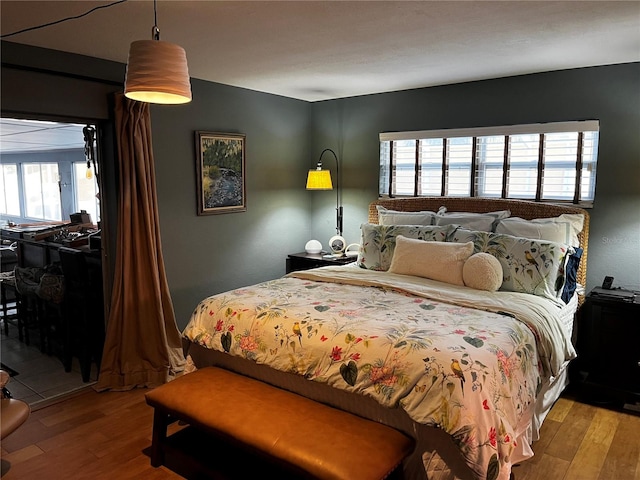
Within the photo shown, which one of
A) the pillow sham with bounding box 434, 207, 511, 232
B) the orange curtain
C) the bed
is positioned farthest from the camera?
the pillow sham with bounding box 434, 207, 511, 232

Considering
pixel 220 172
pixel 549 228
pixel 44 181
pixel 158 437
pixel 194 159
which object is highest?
pixel 194 159

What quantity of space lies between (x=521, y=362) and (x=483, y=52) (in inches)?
78.9

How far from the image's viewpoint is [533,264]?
3143 mm

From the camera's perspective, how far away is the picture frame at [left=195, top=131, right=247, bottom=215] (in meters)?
4.08

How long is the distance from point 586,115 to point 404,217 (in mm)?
1563

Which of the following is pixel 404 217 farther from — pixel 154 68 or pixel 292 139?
pixel 154 68

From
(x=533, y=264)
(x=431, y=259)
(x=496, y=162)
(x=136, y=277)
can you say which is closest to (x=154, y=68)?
(x=136, y=277)

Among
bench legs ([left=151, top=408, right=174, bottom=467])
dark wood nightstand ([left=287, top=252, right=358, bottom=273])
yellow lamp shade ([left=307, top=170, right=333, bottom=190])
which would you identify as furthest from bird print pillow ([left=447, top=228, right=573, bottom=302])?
bench legs ([left=151, top=408, right=174, bottom=467])

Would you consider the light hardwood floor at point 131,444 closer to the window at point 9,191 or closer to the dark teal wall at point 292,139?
the dark teal wall at point 292,139

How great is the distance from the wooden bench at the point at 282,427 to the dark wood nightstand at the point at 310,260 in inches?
79.4

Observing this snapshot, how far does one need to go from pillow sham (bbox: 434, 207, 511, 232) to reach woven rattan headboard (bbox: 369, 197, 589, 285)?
0.08 meters

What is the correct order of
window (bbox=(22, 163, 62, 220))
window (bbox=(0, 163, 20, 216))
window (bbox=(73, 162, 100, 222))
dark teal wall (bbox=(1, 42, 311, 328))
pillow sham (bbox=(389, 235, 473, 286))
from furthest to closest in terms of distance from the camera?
window (bbox=(0, 163, 20, 216)), window (bbox=(22, 163, 62, 220)), window (bbox=(73, 162, 100, 222)), pillow sham (bbox=(389, 235, 473, 286)), dark teal wall (bbox=(1, 42, 311, 328))

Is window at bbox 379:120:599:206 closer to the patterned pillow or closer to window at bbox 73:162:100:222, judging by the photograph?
the patterned pillow

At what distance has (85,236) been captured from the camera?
4.35 metres
